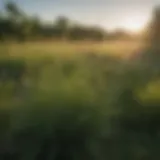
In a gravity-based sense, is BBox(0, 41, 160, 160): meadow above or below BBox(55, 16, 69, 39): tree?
below

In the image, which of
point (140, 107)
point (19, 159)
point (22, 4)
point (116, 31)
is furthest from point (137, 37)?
point (19, 159)

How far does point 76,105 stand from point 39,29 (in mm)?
189

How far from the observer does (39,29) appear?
0.79 m

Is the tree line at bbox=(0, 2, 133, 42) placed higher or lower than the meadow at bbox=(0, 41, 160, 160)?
higher

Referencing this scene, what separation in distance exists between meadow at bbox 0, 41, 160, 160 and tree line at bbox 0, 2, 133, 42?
21 mm

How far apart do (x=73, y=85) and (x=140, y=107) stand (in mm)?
155

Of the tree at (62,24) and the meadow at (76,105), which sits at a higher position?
the tree at (62,24)

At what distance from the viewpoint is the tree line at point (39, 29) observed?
2.57 ft

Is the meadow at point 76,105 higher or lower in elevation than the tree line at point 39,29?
lower

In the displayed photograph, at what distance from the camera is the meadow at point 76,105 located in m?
0.77

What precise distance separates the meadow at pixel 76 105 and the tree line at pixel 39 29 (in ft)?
0.07

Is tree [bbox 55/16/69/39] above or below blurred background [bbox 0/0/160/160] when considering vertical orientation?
above

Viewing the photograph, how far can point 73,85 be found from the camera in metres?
0.78

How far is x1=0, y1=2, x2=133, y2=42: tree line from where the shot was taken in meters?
0.78
